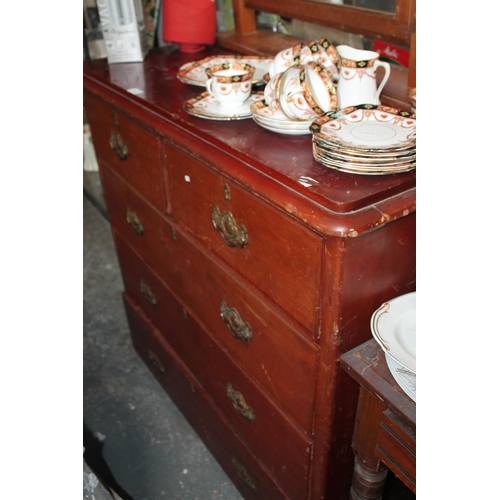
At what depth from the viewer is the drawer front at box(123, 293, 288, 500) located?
4.40ft

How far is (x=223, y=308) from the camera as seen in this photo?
3.79 feet

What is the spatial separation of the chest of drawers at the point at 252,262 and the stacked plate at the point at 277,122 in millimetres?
18

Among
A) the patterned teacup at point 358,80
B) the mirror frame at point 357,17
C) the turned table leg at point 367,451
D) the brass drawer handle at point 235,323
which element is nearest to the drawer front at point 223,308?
the brass drawer handle at point 235,323

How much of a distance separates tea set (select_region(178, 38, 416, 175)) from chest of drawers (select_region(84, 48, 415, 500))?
28 millimetres

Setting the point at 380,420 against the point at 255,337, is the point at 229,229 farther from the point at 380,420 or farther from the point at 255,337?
the point at 380,420

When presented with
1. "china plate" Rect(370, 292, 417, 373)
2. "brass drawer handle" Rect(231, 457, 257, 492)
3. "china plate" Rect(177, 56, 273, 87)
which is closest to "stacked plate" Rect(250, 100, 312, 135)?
"china plate" Rect(177, 56, 273, 87)

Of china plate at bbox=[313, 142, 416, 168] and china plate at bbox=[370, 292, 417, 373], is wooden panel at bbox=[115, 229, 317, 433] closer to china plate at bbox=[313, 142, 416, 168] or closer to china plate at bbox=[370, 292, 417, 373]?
china plate at bbox=[370, 292, 417, 373]

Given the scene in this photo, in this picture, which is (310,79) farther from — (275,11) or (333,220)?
(275,11)

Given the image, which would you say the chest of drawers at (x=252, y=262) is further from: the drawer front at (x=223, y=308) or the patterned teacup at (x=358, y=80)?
the patterned teacup at (x=358, y=80)

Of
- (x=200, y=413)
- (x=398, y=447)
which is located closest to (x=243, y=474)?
(x=200, y=413)

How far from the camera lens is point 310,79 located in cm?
96

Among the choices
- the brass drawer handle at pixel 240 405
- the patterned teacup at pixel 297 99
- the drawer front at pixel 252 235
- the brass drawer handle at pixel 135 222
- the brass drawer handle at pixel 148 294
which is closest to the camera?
the drawer front at pixel 252 235

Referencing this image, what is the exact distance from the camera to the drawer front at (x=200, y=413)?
134 centimetres

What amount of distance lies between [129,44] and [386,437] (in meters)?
1.23
